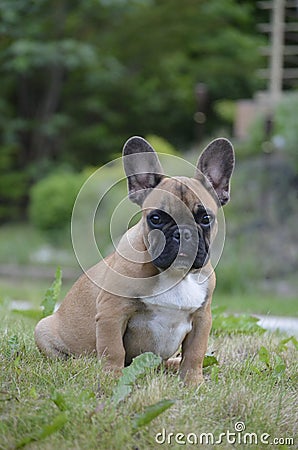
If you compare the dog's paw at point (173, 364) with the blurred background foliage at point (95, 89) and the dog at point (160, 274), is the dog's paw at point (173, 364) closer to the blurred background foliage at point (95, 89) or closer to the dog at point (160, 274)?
the dog at point (160, 274)

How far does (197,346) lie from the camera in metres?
3.46

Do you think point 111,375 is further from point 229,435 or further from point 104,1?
point 104,1

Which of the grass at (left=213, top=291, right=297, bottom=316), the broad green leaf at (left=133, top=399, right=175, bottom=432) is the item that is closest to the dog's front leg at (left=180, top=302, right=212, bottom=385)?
the broad green leaf at (left=133, top=399, right=175, bottom=432)

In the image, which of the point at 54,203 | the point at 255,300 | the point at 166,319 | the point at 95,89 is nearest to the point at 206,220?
the point at 166,319

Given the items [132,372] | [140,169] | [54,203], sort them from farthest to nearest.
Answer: [54,203]
[140,169]
[132,372]

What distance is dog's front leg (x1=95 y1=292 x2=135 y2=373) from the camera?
10.8ft

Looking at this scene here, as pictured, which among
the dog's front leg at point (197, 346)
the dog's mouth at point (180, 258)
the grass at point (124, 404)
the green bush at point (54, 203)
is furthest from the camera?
the green bush at point (54, 203)

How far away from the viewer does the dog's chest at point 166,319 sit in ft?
11.0

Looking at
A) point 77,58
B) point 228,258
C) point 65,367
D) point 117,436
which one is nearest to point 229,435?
point 117,436

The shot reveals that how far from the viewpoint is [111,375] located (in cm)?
327

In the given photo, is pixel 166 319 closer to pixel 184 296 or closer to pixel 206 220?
pixel 184 296
